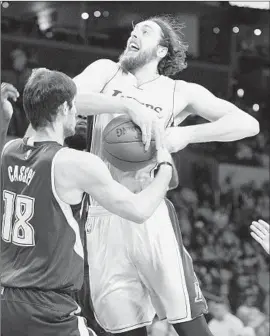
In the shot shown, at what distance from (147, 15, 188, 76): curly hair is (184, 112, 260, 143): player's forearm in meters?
0.38

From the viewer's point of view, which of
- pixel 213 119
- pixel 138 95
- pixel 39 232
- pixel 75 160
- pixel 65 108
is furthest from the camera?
pixel 213 119

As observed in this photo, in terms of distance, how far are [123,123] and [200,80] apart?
6.70 feet

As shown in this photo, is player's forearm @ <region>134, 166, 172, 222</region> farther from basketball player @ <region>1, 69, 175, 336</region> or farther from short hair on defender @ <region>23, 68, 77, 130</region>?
short hair on defender @ <region>23, 68, 77, 130</region>

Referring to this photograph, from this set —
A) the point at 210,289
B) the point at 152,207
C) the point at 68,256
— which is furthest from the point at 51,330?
the point at 210,289

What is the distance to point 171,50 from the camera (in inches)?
166

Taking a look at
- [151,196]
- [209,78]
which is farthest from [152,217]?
[209,78]

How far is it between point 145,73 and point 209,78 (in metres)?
2.02

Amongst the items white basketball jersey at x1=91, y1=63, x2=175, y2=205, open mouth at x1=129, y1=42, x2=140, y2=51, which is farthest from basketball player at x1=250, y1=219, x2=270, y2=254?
open mouth at x1=129, y1=42, x2=140, y2=51

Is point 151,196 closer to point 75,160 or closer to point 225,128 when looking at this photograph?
point 75,160

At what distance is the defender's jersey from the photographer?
3350 mm

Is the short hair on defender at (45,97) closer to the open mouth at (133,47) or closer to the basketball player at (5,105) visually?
Answer: the basketball player at (5,105)

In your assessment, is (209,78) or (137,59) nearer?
(137,59)

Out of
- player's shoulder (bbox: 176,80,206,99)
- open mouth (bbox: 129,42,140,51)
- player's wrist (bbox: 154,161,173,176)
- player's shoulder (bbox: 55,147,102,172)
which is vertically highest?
open mouth (bbox: 129,42,140,51)

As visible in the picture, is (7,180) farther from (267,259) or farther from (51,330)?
(267,259)
